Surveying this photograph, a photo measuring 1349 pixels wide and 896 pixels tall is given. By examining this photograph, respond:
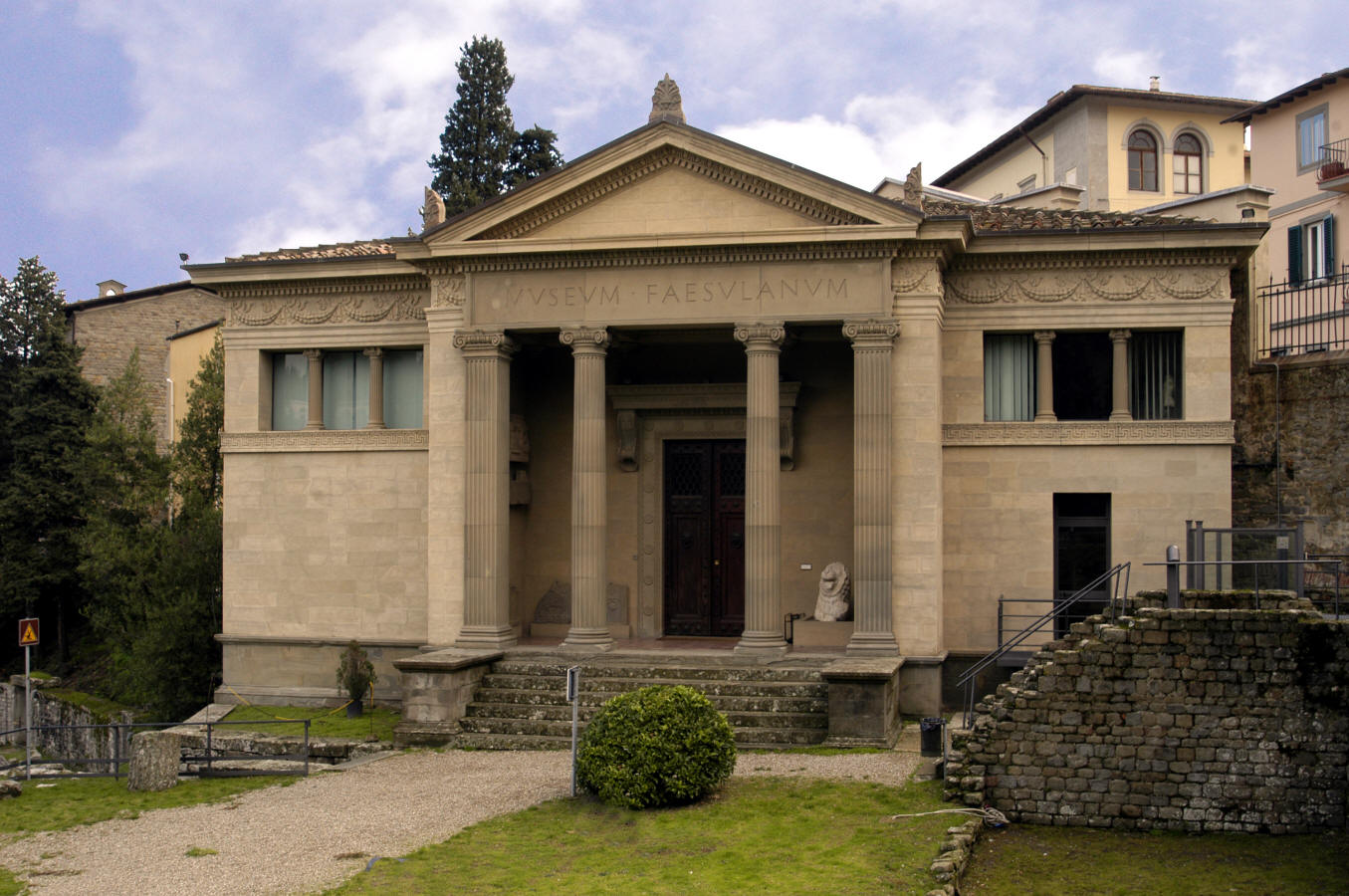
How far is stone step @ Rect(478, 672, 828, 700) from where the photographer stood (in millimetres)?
18000

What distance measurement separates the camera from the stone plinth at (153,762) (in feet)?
52.4

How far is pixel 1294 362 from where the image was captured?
21.9m

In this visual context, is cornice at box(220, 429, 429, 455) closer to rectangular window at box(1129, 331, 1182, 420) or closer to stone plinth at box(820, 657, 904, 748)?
stone plinth at box(820, 657, 904, 748)

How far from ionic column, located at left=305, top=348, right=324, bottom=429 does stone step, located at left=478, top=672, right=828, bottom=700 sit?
668 centimetres

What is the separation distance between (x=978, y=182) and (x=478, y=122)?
18715mm

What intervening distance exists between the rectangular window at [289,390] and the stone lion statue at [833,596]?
10343 mm

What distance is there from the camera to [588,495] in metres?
20.2

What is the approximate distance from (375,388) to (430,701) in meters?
6.98

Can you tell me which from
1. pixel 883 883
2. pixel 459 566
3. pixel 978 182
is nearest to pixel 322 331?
pixel 459 566

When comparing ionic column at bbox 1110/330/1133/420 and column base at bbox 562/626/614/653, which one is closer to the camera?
column base at bbox 562/626/614/653

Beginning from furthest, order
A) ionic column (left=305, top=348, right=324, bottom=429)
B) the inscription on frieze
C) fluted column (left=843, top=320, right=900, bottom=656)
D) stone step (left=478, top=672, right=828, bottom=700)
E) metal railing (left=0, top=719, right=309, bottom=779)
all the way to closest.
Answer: ionic column (left=305, top=348, right=324, bottom=429)
the inscription on frieze
fluted column (left=843, top=320, right=900, bottom=656)
stone step (left=478, top=672, right=828, bottom=700)
metal railing (left=0, top=719, right=309, bottom=779)

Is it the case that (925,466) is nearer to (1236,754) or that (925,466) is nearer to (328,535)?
(1236,754)

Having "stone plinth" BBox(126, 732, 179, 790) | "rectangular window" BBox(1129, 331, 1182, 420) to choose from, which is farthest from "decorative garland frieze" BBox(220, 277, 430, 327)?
"rectangular window" BBox(1129, 331, 1182, 420)

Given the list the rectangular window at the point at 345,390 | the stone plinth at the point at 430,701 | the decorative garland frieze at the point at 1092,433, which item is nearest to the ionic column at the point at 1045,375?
the decorative garland frieze at the point at 1092,433
